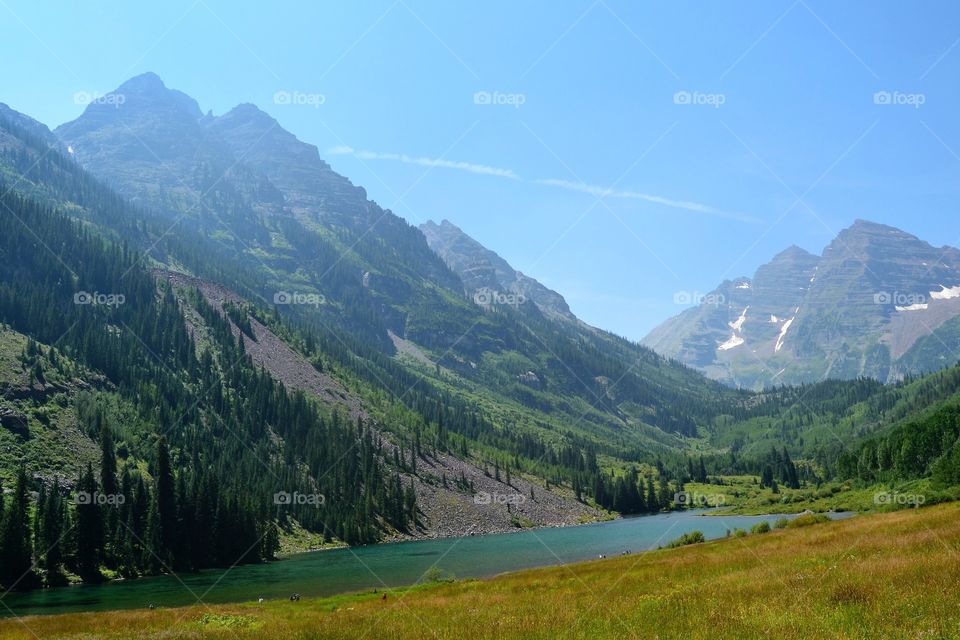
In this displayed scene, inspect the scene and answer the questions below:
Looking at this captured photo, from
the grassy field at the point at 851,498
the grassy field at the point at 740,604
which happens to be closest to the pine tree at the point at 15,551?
the grassy field at the point at 740,604

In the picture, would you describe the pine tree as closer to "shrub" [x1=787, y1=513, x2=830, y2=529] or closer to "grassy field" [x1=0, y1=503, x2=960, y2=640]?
"grassy field" [x1=0, y1=503, x2=960, y2=640]

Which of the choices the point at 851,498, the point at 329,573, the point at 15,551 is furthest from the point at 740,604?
the point at 851,498

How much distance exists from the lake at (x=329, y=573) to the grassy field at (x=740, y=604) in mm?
28447

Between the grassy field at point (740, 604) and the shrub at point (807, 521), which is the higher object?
the grassy field at point (740, 604)

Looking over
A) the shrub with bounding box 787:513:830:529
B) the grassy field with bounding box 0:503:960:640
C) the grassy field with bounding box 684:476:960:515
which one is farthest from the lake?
the grassy field with bounding box 0:503:960:640

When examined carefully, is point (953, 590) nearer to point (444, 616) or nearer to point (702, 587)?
point (702, 587)

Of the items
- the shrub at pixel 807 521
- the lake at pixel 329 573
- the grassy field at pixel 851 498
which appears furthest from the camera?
the grassy field at pixel 851 498

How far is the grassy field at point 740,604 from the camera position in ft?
54.2

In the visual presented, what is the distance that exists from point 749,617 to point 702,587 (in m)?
A: 8.51

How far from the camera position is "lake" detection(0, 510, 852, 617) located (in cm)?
6612

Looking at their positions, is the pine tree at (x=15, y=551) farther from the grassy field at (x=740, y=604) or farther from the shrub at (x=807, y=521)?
the shrub at (x=807, y=521)

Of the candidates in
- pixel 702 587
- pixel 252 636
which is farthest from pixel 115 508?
pixel 702 587

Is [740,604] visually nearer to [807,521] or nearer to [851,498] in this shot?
[807,521]

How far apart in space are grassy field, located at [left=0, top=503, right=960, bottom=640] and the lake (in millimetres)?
28447
